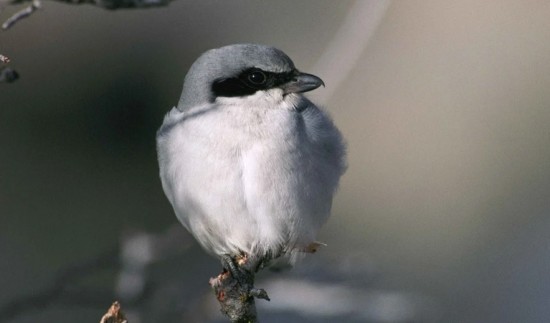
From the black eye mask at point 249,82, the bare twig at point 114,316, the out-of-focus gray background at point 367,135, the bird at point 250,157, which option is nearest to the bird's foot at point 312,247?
the bird at point 250,157

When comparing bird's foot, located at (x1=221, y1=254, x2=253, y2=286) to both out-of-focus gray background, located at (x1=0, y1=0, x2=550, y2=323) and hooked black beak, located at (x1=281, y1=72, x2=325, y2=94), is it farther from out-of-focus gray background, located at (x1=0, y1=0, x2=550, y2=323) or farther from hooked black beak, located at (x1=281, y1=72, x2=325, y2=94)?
out-of-focus gray background, located at (x1=0, y1=0, x2=550, y2=323)

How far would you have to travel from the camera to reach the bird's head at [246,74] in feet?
12.9

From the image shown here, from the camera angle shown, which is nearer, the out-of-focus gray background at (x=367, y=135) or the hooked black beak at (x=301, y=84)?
the hooked black beak at (x=301, y=84)

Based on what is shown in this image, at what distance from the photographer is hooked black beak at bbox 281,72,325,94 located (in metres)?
3.98

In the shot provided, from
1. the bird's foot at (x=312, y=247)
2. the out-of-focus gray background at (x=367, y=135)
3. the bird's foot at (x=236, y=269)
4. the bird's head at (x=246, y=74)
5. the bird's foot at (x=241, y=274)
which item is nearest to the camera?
the bird's foot at (x=241, y=274)

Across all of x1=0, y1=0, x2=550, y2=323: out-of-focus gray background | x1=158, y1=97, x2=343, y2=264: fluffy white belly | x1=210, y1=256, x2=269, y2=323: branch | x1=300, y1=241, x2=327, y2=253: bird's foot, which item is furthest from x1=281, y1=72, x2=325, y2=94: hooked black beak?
x1=0, y1=0, x2=550, y2=323: out-of-focus gray background

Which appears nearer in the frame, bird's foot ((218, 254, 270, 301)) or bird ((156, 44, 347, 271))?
bird's foot ((218, 254, 270, 301))

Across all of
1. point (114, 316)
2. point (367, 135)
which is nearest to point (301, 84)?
point (114, 316)

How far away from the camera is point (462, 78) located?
8.22 meters

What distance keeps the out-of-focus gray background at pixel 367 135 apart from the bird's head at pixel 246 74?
3243mm

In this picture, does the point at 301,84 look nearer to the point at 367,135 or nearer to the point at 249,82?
the point at 249,82

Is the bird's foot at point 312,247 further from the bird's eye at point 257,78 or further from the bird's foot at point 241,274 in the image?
the bird's eye at point 257,78

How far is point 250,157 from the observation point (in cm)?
378

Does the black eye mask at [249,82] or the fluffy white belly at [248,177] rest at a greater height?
the black eye mask at [249,82]
